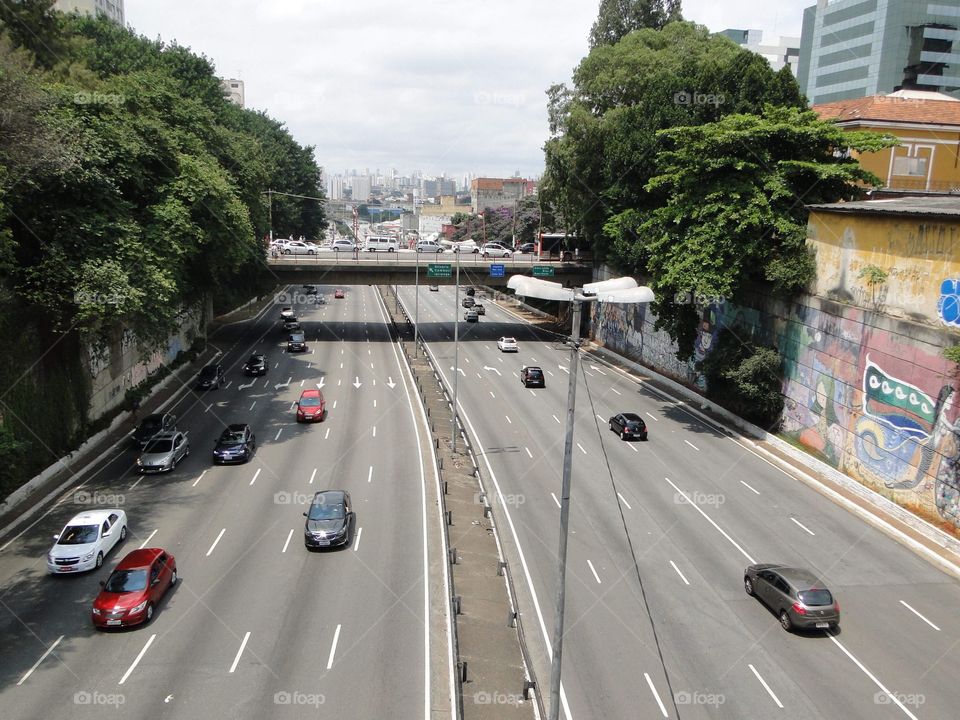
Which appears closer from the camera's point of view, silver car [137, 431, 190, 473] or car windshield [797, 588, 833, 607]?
car windshield [797, 588, 833, 607]

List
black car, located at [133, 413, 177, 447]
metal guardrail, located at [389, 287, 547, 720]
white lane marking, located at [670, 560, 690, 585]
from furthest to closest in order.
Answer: black car, located at [133, 413, 177, 447], white lane marking, located at [670, 560, 690, 585], metal guardrail, located at [389, 287, 547, 720]

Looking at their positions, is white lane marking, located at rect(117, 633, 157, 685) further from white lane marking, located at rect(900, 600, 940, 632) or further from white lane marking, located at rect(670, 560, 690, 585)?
white lane marking, located at rect(900, 600, 940, 632)

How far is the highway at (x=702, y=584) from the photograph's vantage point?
19.0m

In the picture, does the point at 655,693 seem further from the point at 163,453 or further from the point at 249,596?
the point at 163,453

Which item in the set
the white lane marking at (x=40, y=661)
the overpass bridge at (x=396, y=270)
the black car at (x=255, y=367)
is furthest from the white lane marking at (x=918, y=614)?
the overpass bridge at (x=396, y=270)

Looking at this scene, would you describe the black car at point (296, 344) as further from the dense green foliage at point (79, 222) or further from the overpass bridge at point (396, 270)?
the dense green foliage at point (79, 222)

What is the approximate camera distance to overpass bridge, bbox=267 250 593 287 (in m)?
66.5

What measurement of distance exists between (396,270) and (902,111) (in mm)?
43589

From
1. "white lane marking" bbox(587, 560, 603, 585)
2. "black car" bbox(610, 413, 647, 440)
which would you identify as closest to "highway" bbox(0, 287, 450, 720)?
"white lane marking" bbox(587, 560, 603, 585)

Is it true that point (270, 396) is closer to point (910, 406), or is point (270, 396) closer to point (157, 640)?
point (157, 640)

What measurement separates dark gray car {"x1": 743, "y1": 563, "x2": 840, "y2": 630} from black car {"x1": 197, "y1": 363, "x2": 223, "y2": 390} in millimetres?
38477

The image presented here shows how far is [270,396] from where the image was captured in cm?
4850

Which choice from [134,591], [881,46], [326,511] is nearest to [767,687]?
[326,511]

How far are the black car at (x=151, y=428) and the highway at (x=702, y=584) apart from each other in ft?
55.2
